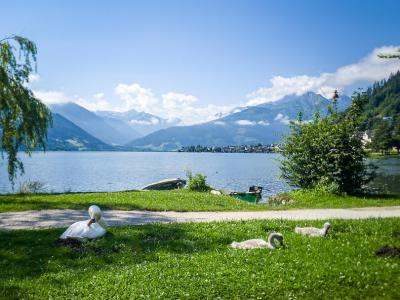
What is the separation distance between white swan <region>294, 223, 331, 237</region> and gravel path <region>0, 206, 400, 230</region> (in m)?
4.46

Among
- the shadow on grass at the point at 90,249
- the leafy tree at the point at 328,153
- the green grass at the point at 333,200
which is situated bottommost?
the green grass at the point at 333,200

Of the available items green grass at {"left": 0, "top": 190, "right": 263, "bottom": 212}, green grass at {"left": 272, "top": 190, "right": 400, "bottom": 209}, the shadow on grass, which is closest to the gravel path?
green grass at {"left": 0, "top": 190, "right": 263, "bottom": 212}

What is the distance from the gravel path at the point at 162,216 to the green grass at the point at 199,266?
124 inches

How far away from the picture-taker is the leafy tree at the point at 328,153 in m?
31.3

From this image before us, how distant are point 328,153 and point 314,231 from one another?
17.2m

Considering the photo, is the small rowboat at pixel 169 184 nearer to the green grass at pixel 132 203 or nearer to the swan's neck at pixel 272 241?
the green grass at pixel 132 203

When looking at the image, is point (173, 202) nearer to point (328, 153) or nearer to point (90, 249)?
point (328, 153)

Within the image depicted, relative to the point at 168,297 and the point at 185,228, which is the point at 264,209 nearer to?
the point at 185,228

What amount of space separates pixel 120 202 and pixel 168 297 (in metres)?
18.0

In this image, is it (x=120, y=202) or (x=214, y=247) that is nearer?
(x=214, y=247)

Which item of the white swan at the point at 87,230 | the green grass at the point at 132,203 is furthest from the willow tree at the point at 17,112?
the white swan at the point at 87,230

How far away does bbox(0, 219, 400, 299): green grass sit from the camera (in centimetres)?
1041

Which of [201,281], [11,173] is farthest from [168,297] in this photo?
[11,173]

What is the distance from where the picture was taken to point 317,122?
36.2 metres
